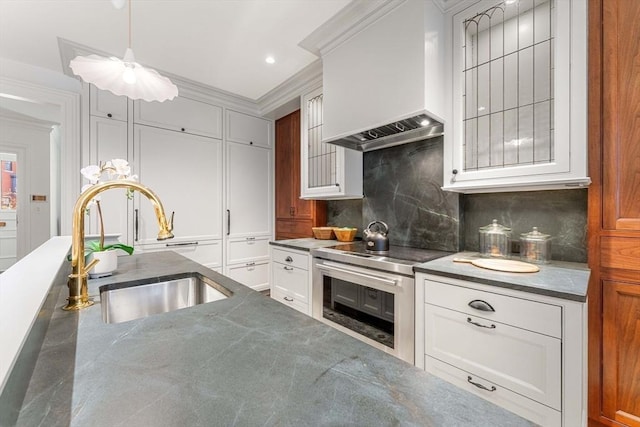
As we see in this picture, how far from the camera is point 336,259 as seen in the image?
6.09ft

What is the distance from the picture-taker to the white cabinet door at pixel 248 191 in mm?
3232

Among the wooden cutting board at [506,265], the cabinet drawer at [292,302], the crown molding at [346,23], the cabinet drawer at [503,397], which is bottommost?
the cabinet drawer at [503,397]

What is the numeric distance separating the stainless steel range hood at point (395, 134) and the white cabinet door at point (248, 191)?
4.97ft

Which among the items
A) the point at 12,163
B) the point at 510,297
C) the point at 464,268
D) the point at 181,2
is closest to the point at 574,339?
the point at 510,297

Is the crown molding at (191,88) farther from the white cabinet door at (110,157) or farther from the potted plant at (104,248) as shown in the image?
the potted plant at (104,248)

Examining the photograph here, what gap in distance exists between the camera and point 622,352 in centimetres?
118

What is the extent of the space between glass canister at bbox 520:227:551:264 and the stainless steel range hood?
846 mm

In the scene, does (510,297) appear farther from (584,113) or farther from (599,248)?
(584,113)

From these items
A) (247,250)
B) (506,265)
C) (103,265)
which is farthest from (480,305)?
(247,250)

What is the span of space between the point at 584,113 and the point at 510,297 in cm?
89

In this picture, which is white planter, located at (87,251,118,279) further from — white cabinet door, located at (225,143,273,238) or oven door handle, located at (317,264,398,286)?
white cabinet door, located at (225,143,273,238)

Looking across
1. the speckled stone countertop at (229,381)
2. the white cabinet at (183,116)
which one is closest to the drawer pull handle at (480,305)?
the speckled stone countertop at (229,381)

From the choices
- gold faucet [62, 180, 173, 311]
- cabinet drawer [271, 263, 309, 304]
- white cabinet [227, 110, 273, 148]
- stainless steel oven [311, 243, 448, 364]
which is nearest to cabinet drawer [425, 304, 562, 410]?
stainless steel oven [311, 243, 448, 364]

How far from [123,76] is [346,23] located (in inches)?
56.4
